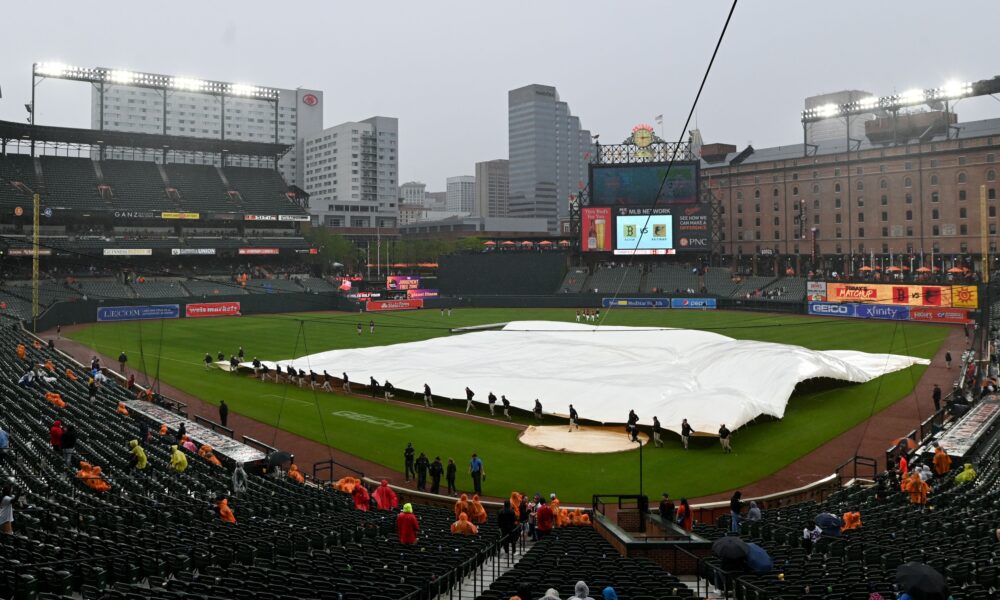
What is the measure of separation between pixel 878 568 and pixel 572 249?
9070cm

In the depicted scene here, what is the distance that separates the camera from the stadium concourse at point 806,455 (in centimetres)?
2369

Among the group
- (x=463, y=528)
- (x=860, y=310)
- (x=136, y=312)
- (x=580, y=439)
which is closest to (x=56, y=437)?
(x=463, y=528)

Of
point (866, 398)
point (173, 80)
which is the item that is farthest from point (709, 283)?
point (173, 80)

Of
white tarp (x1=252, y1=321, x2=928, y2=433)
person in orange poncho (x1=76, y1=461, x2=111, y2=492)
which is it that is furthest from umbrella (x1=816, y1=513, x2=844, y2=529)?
person in orange poncho (x1=76, y1=461, x2=111, y2=492)

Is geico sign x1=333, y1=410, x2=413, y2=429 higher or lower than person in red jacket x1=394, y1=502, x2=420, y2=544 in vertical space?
lower

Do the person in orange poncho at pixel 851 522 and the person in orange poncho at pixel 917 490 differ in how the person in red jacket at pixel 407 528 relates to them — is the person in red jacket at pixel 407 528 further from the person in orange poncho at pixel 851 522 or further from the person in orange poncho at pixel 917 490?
the person in orange poncho at pixel 917 490

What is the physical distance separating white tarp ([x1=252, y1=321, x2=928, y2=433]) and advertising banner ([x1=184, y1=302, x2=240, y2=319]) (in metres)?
38.1

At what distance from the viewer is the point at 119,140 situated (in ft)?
310

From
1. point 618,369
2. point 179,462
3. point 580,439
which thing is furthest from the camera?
point 618,369

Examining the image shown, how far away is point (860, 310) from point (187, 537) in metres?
74.1

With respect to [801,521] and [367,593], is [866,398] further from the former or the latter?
[367,593]

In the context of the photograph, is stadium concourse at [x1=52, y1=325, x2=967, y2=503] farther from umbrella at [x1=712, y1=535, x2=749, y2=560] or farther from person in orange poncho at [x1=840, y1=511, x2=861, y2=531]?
umbrella at [x1=712, y1=535, x2=749, y2=560]

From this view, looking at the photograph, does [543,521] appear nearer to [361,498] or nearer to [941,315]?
[361,498]

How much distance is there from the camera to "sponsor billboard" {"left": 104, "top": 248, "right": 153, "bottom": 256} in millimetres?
86000
